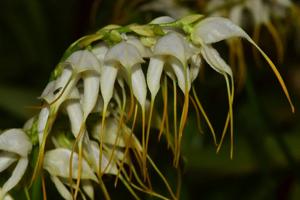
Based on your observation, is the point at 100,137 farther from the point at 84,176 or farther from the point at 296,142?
the point at 296,142

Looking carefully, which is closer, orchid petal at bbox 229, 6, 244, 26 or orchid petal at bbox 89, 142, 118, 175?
orchid petal at bbox 89, 142, 118, 175

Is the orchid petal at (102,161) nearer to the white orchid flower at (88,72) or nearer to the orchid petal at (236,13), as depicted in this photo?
the white orchid flower at (88,72)

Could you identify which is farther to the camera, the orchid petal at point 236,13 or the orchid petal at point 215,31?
the orchid petal at point 236,13

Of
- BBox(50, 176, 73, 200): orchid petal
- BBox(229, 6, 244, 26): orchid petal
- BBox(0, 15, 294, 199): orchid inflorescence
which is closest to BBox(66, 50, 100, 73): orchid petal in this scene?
BBox(0, 15, 294, 199): orchid inflorescence

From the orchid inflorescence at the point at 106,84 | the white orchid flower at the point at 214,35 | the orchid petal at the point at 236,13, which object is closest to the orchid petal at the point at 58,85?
the orchid inflorescence at the point at 106,84

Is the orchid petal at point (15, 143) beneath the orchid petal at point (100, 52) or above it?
beneath

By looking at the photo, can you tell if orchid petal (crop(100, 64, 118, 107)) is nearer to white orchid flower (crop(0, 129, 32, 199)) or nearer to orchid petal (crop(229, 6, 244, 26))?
white orchid flower (crop(0, 129, 32, 199))
